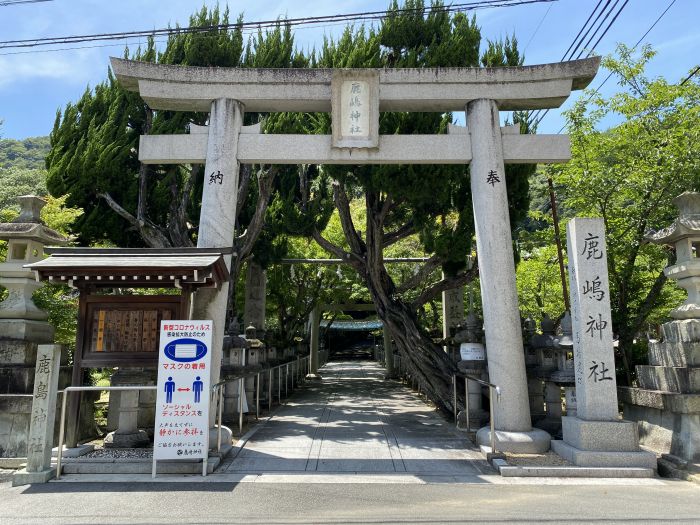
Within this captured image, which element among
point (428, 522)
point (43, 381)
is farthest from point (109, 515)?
point (428, 522)

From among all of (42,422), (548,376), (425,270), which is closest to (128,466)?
(42,422)

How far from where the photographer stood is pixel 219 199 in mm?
8047

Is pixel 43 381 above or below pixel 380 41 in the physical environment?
below

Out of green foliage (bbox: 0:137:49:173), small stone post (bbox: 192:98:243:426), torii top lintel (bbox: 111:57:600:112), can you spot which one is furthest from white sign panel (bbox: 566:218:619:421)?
green foliage (bbox: 0:137:49:173)

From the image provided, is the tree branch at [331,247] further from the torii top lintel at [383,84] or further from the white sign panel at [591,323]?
the white sign panel at [591,323]

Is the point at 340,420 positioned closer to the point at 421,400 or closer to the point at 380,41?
the point at 421,400

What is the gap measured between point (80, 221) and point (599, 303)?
12026 mm

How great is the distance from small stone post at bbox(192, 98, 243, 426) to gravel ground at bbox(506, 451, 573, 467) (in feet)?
15.7

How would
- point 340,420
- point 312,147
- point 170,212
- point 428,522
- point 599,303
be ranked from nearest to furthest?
point 428,522 < point 599,303 < point 312,147 < point 340,420 < point 170,212

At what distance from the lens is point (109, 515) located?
192 inches

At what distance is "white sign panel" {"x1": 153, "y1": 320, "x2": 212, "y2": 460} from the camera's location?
6.18 m

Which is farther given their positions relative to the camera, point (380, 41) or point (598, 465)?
point (380, 41)

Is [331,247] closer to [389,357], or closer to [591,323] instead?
[591,323]

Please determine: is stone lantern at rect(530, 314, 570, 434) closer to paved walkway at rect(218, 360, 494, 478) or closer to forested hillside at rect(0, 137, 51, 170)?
paved walkway at rect(218, 360, 494, 478)
